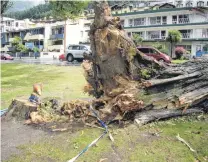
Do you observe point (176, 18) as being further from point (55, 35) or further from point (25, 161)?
point (25, 161)

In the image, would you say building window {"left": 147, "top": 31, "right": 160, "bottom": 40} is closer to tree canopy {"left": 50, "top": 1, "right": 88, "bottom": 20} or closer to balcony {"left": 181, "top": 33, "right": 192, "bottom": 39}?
balcony {"left": 181, "top": 33, "right": 192, "bottom": 39}

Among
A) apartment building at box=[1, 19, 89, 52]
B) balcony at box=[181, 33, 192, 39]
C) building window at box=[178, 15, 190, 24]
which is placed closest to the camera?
balcony at box=[181, 33, 192, 39]

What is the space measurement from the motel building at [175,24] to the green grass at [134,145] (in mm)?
34775

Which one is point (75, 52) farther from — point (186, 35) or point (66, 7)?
point (66, 7)

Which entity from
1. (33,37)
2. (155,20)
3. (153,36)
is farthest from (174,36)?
(33,37)

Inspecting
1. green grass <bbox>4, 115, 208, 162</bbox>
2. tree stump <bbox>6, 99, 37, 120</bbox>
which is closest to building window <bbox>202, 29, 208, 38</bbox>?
green grass <bbox>4, 115, 208, 162</bbox>

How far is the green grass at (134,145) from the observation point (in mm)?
6344

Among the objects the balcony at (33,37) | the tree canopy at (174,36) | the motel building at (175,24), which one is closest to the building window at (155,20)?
the motel building at (175,24)

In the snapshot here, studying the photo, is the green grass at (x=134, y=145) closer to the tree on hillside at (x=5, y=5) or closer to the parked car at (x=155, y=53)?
the parked car at (x=155, y=53)

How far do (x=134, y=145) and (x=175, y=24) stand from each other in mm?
40793

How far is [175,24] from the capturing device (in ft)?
149

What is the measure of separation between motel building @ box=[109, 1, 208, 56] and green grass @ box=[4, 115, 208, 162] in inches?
1369

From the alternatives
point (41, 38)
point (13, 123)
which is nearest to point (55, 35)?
point (41, 38)

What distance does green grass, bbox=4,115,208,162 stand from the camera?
6344 mm
